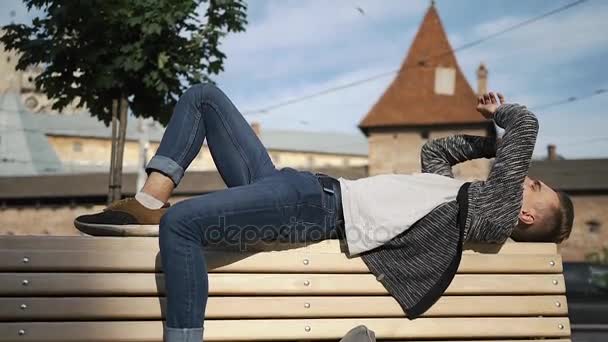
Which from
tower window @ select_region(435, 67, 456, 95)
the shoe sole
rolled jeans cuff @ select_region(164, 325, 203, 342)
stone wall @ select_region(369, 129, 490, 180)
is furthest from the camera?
tower window @ select_region(435, 67, 456, 95)

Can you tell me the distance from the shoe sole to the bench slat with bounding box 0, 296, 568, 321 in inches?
8.5

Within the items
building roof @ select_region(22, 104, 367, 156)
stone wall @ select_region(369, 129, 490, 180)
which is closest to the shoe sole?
stone wall @ select_region(369, 129, 490, 180)

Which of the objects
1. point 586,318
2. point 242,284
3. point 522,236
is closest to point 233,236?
point 242,284

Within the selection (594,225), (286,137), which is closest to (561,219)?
(594,225)

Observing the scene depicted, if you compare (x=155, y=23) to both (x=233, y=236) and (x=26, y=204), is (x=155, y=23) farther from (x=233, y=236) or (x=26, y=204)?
(x=26, y=204)

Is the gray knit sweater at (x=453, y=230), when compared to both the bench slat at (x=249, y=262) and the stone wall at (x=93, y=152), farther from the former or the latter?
the stone wall at (x=93, y=152)

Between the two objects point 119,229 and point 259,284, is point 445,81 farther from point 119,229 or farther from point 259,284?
point 119,229

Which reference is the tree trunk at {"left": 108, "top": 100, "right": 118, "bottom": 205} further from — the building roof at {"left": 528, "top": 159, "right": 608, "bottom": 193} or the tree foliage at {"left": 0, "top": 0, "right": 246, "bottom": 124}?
the building roof at {"left": 528, "top": 159, "right": 608, "bottom": 193}

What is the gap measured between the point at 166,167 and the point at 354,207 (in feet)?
2.30

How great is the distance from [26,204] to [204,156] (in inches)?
1154

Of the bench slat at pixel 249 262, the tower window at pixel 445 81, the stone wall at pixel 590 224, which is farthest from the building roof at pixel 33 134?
the bench slat at pixel 249 262

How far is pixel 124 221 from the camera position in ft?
7.46

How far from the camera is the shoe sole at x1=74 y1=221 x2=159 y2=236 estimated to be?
7.37ft

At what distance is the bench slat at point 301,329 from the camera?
2176 millimetres
